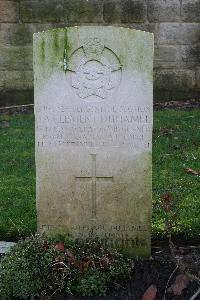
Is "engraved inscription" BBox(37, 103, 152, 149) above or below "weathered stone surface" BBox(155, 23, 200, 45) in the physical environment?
below

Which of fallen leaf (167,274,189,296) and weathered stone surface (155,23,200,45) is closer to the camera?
fallen leaf (167,274,189,296)

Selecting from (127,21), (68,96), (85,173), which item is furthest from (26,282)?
(127,21)

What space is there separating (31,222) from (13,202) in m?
0.56

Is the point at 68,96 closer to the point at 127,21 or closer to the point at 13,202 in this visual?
the point at 13,202

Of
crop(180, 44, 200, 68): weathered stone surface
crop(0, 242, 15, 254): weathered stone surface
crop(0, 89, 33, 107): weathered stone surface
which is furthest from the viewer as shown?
crop(0, 89, 33, 107): weathered stone surface

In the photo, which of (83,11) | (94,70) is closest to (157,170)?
(94,70)

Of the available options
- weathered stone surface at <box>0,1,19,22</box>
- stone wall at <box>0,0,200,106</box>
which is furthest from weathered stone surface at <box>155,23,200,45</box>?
weathered stone surface at <box>0,1,19,22</box>

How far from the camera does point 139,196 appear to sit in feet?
13.5

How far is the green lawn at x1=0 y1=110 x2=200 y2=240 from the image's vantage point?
186 inches

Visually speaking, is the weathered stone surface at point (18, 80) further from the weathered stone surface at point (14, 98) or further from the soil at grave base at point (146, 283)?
the soil at grave base at point (146, 283)

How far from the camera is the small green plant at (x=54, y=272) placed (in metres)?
3.68

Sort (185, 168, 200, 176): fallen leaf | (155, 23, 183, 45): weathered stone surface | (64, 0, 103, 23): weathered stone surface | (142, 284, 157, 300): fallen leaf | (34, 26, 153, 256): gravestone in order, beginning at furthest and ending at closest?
(155, 23, 183, 45): weathered stone surface, (64, 0, 103, 23): weathered stone surface, (185, 168, 200, 176): fallen leaf, (34, 26, 153, 256): gravestone, (142, 284, 157, 300): fallen leaf

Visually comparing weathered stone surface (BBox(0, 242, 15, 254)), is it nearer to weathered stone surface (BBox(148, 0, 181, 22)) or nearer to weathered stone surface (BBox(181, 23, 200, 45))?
weathered stone surface (BBox(148, 0, 181, 22))

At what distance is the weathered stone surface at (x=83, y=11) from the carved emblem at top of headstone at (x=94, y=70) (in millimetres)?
5355
